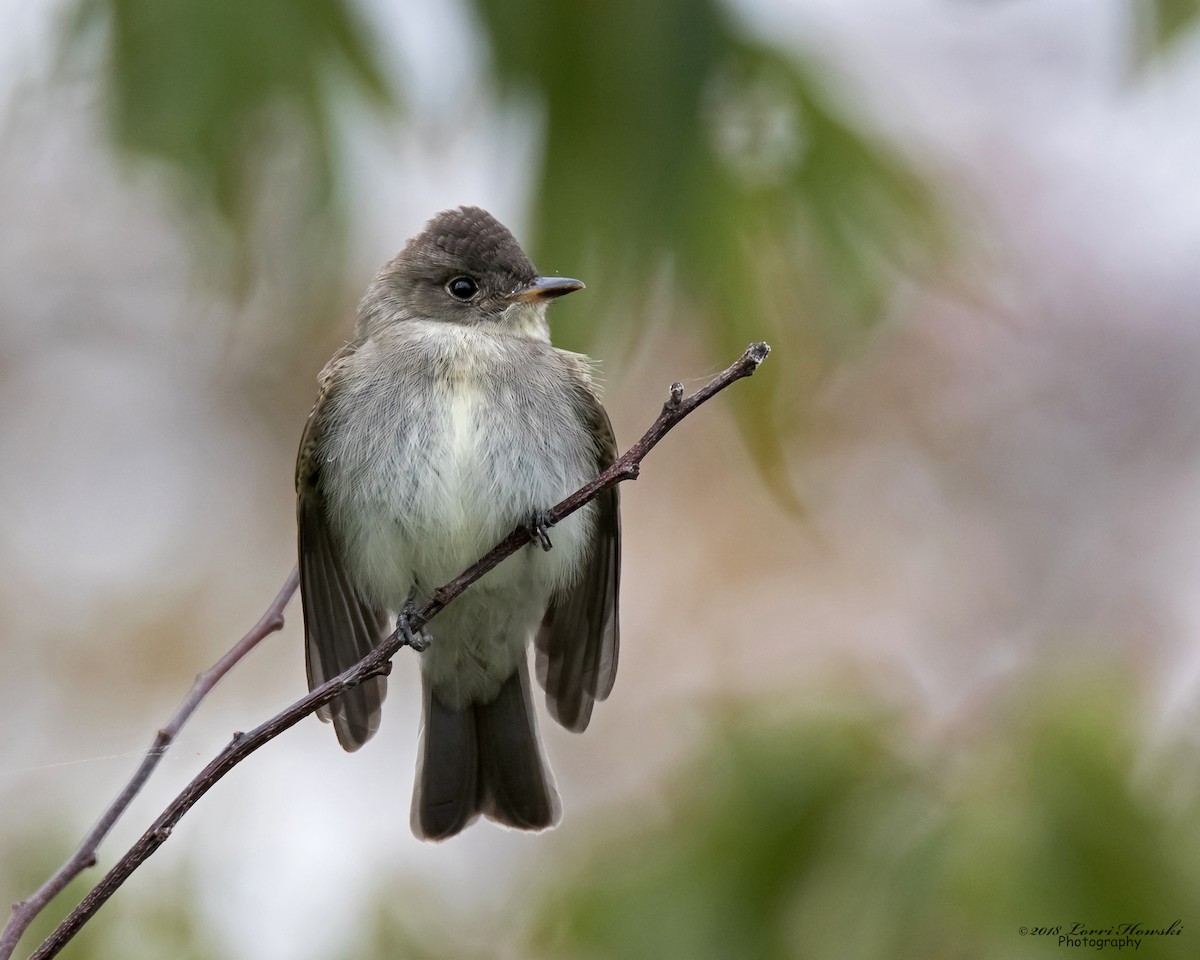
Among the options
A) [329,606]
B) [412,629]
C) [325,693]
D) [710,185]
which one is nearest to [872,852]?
[412,629]

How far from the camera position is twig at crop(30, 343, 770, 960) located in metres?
2.01

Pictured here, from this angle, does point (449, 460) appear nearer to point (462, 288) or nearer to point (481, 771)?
point (462, 288)

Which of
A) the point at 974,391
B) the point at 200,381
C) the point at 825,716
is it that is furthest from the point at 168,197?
the point at 974,391

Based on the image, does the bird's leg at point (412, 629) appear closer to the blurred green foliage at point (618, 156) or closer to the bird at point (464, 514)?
the bird at point (464, 514)

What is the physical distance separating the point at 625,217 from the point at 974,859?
6.19 ft

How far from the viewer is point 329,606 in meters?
4.11

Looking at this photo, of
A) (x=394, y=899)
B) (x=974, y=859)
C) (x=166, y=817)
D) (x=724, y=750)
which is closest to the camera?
(x=166, y=817)

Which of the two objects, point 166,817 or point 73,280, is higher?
point 73,280

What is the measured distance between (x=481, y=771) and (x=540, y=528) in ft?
3.43

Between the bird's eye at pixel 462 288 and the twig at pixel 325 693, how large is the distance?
1.23 meters

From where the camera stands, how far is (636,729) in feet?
22.9

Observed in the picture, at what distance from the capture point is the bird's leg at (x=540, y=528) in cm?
327

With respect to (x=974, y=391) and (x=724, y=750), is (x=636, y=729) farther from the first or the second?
(x=724, y=750)

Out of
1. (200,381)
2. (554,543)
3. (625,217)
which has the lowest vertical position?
(554,543)
